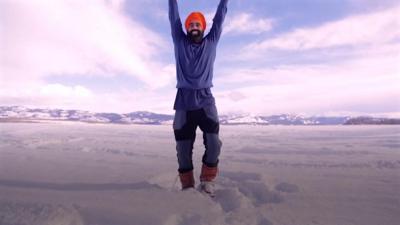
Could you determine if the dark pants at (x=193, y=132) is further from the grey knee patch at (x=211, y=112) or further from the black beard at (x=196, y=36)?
the black beard at (x=196, y=36)

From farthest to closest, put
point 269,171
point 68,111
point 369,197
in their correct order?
1. point 68,111
2. point 269,171
3. point 369,197

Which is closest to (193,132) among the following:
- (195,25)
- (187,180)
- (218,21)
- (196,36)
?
(187,180)

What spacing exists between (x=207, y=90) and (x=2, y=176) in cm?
251

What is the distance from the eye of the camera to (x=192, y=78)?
3.31m

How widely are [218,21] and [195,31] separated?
0.29 metres

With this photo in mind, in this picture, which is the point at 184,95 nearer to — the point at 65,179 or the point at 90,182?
the point at 90,182

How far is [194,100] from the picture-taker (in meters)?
3.25

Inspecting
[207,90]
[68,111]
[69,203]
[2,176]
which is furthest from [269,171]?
[68,111]

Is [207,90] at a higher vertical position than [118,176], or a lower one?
higher

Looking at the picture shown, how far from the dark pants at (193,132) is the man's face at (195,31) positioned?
694 millimetres

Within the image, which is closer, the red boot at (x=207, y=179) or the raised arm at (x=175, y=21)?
the red boot at (x=207, y=179)

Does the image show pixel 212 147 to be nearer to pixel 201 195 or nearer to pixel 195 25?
pixel 201 195

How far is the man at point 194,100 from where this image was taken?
3277 mm

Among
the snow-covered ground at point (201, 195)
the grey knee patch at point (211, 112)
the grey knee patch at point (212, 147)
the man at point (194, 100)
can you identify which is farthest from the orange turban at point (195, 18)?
the snow-covered ground at point (201, 195)
